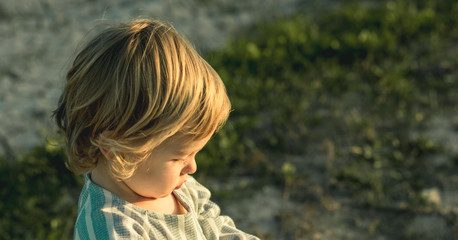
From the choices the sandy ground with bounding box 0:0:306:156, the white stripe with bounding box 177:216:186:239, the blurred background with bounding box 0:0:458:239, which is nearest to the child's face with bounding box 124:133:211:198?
the white stripe with bounding box 177:216:186:239

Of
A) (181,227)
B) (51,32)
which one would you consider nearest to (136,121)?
(181,227)

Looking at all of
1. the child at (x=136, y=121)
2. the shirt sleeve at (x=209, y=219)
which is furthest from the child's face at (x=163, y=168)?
the shirt sleeve at (x=209, y=219)

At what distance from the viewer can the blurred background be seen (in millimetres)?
3201

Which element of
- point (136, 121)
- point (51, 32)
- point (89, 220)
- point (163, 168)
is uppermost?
point (136, 121)

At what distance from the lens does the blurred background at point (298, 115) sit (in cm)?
320

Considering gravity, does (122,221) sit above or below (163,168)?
below

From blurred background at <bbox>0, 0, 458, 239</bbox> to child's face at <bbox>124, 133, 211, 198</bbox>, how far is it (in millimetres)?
660

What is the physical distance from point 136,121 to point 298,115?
2315 mm

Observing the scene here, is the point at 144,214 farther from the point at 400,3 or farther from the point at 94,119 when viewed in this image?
the point at 400,3

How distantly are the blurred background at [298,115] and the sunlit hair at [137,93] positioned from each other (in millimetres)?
529

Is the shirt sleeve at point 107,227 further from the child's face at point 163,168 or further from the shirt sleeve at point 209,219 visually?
the shirt sleeve at point 209,219

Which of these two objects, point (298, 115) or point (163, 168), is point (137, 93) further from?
point (298, 115)

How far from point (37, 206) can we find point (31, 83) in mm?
1457

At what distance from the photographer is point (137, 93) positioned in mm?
1702
